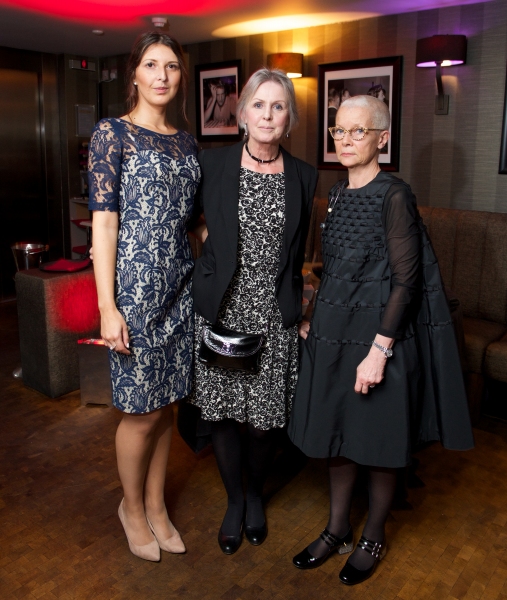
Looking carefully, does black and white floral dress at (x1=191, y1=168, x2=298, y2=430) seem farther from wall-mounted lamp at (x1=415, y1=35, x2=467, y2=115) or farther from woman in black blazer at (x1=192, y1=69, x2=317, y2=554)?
wall-mounted lamp at (x1=415, y1=35, x2=467, y2=115)

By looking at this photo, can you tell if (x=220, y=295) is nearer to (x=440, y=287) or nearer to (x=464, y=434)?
(x=440, y=287)

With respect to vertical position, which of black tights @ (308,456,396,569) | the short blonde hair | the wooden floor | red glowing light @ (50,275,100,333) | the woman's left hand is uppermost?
the short blonde hair

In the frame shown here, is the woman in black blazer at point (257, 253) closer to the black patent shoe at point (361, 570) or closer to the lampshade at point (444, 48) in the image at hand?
the black patent shoe at point (361, 570)

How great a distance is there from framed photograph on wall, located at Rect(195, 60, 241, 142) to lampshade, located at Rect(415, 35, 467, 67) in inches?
69.3

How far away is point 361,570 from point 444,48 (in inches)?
116

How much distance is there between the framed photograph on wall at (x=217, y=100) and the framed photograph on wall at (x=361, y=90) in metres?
0.80

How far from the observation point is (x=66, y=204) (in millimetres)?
6207

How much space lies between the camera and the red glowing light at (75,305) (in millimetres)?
3439

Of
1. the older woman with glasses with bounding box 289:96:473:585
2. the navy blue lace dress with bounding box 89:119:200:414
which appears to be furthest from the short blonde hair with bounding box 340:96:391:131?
the navy blue lace dress with bounding box 89:119:200:414

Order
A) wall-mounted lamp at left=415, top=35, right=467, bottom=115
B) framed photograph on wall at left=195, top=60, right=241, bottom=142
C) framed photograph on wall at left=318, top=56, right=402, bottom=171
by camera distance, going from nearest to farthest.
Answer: wall-mounted lamp at left=415, top=35, right=467, bottom=115
framed photograph on wall at left=318, top=56, right=402, bottom=171
framed photograph on wall at left=195, top=60, right=241, bottom=142

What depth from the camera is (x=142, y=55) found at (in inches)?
75.5

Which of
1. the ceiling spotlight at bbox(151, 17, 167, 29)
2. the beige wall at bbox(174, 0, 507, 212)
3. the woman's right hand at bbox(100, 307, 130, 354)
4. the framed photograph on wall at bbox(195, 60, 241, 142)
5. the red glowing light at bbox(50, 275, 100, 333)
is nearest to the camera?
the woman's right hand at bbox(100, 307, 130, 354)

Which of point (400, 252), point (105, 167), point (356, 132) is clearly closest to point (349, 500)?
point (400, 252)

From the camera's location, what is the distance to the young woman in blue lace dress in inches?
73.0
